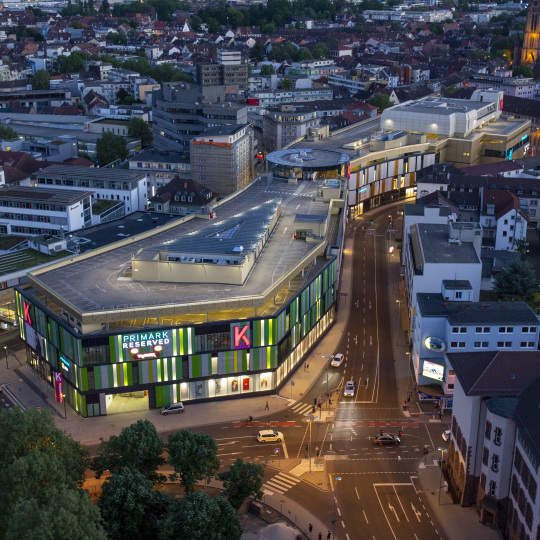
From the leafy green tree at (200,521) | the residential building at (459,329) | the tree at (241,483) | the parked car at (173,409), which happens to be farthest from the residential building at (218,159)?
the leafy green tree at (200,521)

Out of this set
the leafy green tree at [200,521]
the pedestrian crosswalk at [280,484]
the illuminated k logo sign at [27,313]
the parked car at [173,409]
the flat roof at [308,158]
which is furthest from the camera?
the flat roof at [308,158]

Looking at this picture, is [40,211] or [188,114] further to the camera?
[188,114]

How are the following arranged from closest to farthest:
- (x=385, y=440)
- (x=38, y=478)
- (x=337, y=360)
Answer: (x=38, y=478) < (x=385, y=440) < (x=337, y=360)

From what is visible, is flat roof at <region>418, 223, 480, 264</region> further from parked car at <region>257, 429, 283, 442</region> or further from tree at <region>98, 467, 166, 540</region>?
tree at <region>98, 467, 166, 540</region>

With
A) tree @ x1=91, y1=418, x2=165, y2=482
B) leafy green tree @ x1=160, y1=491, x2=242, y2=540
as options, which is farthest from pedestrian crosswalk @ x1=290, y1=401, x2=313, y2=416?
leafy green tree @ x1=160, y1=491, x2=242, y2=540

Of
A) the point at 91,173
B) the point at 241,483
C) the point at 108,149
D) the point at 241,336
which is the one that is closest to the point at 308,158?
the point at 91,173

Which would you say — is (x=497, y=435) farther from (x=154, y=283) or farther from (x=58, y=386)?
(x=58, y=386)

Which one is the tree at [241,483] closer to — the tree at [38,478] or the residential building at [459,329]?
the tree at [38,478]
